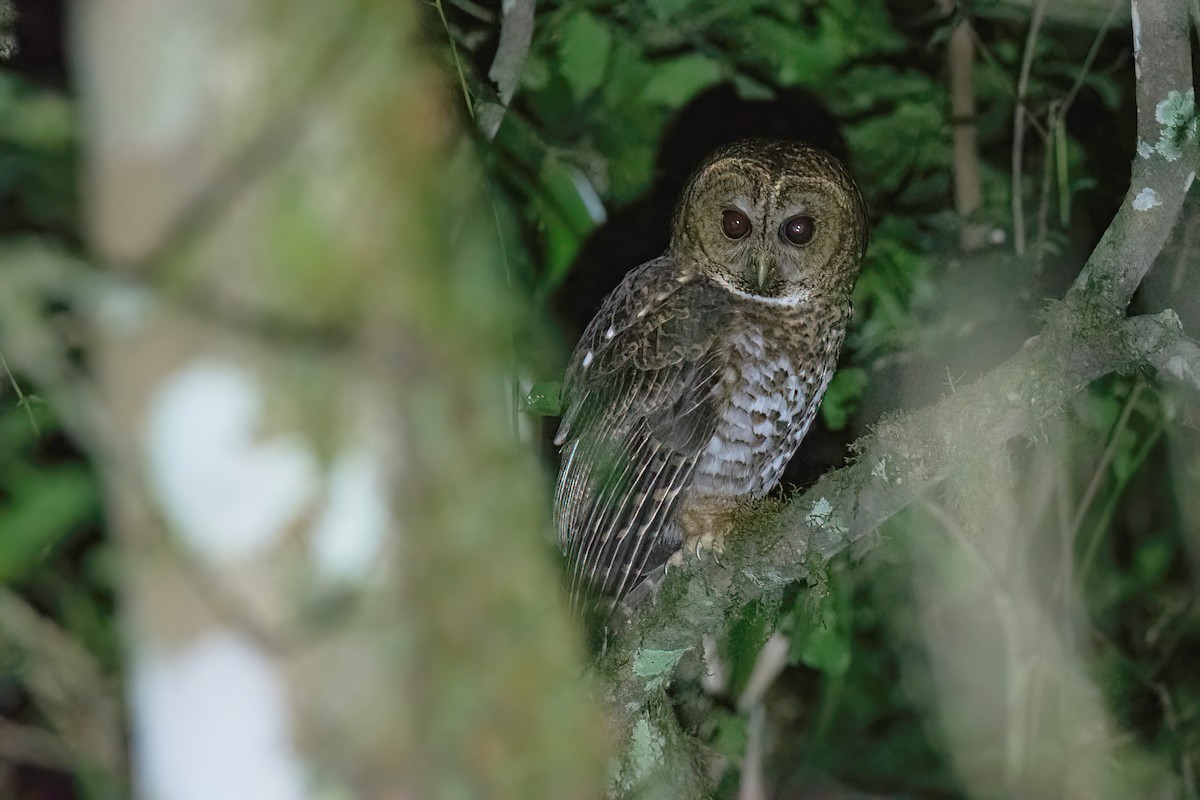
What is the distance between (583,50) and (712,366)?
53 centimetres

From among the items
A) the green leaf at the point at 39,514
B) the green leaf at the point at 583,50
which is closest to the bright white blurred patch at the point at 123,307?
the green leaf at the point at 39,514

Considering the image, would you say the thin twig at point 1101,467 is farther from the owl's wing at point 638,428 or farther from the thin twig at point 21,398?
the thin twig at point 21,398

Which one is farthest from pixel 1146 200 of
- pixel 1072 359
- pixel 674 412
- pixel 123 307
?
pixel 123 307

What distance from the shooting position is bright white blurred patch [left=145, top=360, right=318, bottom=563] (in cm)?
118

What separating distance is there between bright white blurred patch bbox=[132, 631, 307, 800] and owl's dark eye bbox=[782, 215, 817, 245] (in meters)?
0.86

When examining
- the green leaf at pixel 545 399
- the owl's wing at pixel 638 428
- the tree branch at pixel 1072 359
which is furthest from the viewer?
the green leaf at pixel 545 399

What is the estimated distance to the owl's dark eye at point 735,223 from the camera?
1.37m

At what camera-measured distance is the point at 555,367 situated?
4.84 ft

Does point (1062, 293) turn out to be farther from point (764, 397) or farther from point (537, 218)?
point (537, 218)

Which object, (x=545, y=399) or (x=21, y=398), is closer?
(x=21, y=398)

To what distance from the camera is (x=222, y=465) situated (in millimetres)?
1179

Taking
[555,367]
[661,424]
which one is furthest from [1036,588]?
[555,367]

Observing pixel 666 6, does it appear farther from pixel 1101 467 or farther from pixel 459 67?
pixel 1101 467

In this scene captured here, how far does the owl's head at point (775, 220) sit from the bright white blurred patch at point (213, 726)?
2.59 feet
